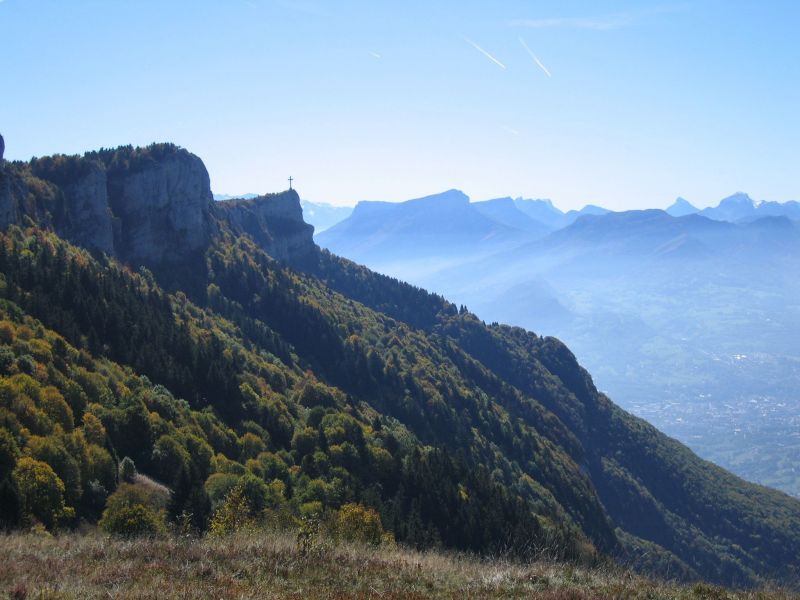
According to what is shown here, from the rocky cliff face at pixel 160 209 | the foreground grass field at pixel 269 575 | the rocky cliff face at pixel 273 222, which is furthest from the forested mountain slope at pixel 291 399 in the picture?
the foreground grass field at pixel 269 575

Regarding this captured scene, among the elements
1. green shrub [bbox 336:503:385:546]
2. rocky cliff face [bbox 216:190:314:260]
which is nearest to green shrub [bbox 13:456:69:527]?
green shrub [bbox 336:503:385:546]

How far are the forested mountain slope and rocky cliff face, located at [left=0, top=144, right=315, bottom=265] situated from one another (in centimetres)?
40

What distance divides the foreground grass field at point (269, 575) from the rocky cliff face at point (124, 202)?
74.3m

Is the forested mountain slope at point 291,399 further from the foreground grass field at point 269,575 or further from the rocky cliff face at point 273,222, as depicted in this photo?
the foreground grass field at point 269,575

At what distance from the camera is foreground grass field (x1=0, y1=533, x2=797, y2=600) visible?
1395 cm

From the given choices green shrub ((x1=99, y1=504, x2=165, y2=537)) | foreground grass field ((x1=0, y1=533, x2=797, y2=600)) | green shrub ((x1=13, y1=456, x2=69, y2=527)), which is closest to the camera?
foreground grass field ((x1=0, y1=533, x2=797, y2=600))

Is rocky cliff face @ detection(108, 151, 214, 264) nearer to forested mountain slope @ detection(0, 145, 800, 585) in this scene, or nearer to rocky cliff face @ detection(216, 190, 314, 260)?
forested mountain slope @ detection(0, 145, 800, 585)

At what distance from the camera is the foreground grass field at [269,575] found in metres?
13.9

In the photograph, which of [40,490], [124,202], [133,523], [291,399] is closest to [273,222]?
[124,202]

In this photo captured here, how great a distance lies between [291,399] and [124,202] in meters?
64.3

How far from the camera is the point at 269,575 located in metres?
15.6

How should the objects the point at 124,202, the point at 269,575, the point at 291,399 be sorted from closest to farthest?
the point at 269,575 < the point at 291,399 < the point at 124,202

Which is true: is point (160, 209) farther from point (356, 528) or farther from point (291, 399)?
point (356, 528)

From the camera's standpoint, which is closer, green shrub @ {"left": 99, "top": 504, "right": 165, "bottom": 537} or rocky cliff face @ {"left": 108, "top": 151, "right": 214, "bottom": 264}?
green shrub @ {"left": 99, "top": 504, "right": 165, "bottom": 537}
